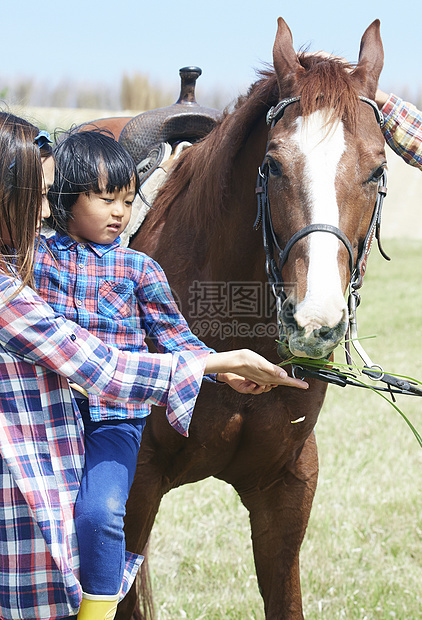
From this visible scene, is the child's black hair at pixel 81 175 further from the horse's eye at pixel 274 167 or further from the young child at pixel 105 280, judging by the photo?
the horse's eye at pixel 274 167

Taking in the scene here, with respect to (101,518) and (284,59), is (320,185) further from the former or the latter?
(101,518)

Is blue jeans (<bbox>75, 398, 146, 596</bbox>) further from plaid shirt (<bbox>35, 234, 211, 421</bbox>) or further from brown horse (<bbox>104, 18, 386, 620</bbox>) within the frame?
brown horse (<bbox>104, 18, 386, 620</bbox>)

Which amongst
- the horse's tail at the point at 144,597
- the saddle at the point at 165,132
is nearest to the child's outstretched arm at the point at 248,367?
the saddle at the point at 165,132

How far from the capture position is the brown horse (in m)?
1.74

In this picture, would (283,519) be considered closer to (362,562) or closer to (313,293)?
(362,562)

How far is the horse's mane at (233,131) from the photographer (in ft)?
6.14

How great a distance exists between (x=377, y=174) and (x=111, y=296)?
0.82 m

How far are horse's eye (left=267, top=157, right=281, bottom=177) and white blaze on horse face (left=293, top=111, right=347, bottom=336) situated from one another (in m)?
0.08

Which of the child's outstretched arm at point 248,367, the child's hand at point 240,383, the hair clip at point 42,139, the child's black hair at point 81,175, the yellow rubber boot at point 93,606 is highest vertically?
the hair clip at point 42,139

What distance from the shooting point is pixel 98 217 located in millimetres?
1944

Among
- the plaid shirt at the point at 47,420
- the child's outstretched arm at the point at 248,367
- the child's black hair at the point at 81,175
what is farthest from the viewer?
the child's black hair at the point at 81,175

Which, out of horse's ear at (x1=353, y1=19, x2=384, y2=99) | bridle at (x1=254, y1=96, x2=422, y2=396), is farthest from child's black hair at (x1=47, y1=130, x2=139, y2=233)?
horse's ear at (x1=353, y1=19, x2=384, y2=99)

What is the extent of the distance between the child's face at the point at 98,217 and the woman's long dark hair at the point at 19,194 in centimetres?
28

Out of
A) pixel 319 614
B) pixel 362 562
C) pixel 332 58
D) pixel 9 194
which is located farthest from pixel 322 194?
pixel 362 562
